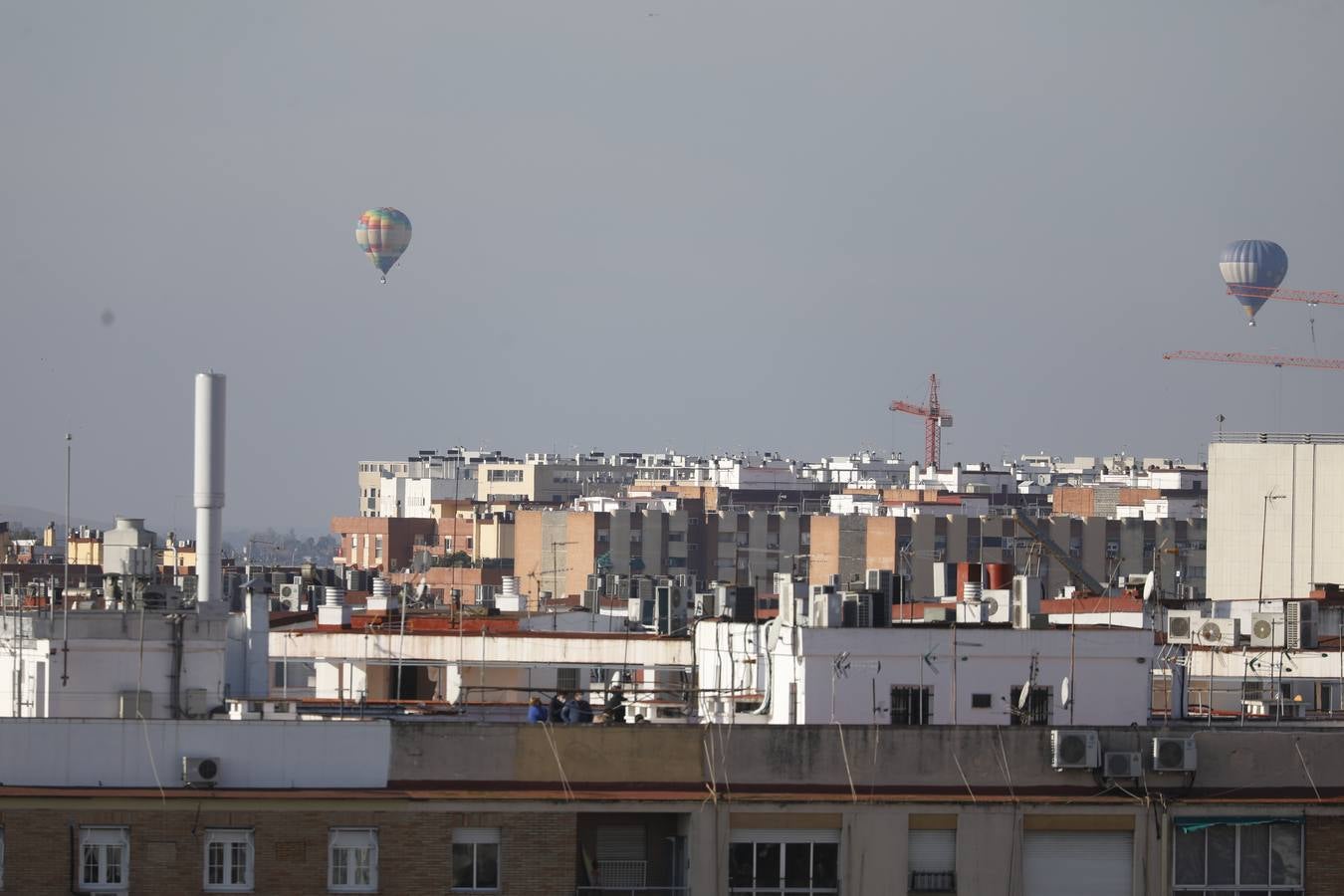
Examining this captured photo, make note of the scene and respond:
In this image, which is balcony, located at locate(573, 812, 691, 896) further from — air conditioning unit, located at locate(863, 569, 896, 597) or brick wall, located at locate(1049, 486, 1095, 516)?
brick wall, located at locate(1049, 486, 1095, 516)

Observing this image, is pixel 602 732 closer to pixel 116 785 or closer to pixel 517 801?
pixel 517 801

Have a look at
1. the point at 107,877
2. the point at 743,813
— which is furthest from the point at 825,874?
the point at 107,877

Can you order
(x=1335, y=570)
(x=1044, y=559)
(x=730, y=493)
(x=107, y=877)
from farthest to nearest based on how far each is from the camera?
1. (x=730, y=493)
2. (x=1044, y=559)
3. (x=1335, y=570)
4. (x=107, y=877)

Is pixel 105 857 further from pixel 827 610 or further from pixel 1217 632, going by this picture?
pixel 1217 632

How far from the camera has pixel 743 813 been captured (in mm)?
25125

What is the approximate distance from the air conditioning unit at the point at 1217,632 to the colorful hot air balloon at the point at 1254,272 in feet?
→ 282

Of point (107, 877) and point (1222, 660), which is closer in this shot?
point (107, 877)

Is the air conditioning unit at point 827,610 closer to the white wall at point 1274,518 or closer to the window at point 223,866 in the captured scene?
the window at point 223,866

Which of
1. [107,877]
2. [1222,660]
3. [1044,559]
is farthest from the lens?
[1044,559]

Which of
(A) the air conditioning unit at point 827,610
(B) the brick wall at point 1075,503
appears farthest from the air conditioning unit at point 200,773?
(B) the brick wall at point 1075,503

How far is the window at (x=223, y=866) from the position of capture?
79.8 feet

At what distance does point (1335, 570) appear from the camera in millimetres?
74812

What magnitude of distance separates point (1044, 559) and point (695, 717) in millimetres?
74584

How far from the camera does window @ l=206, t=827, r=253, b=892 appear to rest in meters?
24.3
